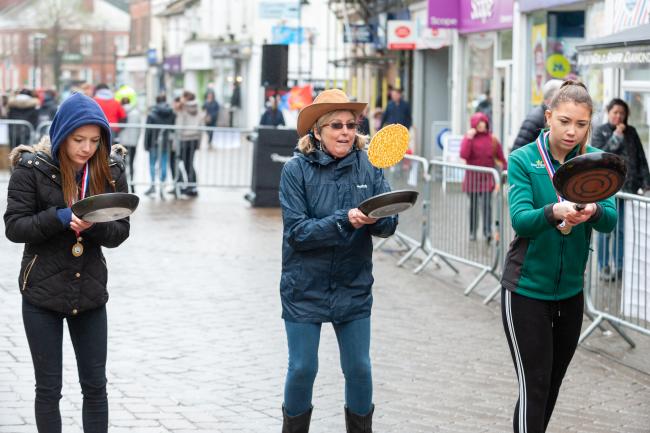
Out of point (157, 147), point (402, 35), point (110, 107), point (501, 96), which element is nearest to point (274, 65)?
point (157, 147)

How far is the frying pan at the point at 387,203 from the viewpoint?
16.6 feet

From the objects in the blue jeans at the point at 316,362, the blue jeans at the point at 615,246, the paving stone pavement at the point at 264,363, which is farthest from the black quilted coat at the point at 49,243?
the blue jeans at the point at 615,246

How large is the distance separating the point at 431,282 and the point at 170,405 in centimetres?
549

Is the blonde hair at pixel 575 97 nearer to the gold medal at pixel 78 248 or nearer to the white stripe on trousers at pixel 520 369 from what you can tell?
the white stripe on trousers at pixel 520 369

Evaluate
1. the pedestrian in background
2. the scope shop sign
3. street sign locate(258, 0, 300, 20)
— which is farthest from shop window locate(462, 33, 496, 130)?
the pedestrian in background

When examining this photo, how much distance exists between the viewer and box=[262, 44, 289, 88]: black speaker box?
20.5 m

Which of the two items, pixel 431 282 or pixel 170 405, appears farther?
pixel 431 282

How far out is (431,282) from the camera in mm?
12117

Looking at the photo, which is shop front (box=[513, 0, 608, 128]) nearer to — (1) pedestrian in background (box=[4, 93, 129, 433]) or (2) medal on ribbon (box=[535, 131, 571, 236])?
(2) medal on ribbon (box=[535, 131, 571, 236])

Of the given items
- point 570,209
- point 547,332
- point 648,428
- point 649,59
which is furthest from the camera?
point 649,59

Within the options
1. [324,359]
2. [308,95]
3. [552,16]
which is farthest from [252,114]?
[324,359]

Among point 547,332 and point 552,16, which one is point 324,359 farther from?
point 552,16

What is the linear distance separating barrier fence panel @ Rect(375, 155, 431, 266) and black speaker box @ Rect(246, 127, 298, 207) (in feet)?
14.3

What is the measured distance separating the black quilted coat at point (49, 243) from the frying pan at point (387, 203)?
105 centimetres
